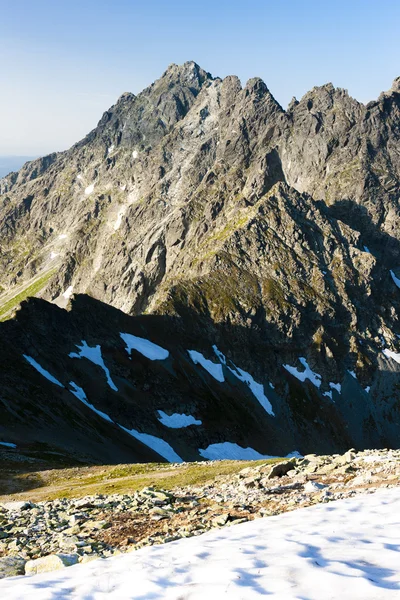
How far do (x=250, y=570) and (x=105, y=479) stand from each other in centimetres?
3586

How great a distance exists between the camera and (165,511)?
22.5m

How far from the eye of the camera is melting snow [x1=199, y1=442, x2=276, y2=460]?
102519 mm

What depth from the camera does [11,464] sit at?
176 feet

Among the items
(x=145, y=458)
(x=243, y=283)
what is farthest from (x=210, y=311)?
(x=145, y=458)

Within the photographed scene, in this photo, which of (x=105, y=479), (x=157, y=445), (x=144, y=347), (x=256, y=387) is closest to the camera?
(x=105, y=479)

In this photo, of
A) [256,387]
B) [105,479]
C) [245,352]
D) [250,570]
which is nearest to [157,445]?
[256,387]

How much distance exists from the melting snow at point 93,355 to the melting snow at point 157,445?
11.4 meters

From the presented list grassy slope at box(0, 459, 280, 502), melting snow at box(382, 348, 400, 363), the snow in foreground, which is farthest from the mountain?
the snow in foreground

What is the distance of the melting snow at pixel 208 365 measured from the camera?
12572cm

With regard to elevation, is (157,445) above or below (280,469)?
below

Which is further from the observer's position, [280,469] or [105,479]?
[105,479]

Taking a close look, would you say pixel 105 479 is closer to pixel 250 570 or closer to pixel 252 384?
pixel 250 570

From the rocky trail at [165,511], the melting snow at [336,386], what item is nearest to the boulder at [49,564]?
the rocky trail at [165,511]

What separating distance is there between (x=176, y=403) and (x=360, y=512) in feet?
304
